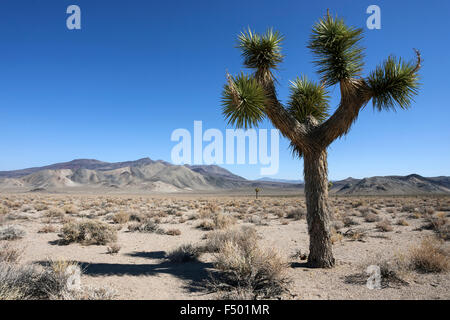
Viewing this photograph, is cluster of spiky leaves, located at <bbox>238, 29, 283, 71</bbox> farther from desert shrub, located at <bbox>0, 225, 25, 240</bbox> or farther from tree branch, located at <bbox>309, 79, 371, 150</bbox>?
A: desert shrub, located at <bbox>0, 225, 25, 240</bbox>

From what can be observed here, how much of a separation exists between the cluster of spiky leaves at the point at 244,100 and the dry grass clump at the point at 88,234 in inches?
244

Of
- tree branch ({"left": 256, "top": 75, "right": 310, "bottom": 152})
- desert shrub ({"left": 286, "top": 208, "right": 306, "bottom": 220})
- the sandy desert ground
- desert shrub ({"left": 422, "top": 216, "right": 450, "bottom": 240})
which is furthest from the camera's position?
desert shrub ({"left": 286, "top": 208, "right": 306, "bottom": 220})

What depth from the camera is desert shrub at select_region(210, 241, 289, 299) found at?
14.7ft

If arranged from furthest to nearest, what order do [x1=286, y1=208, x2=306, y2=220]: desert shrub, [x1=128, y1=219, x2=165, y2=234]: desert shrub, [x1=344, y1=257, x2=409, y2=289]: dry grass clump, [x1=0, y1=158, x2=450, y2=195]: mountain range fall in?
[x1=0, y1=158, x2=450, y2=195]: mountain range → [x1=286, y1=208, x2=306, y2=220]: desert shrub → [x1=128, y1=219, x2=165, y2=234]: desert shrub → [x1=344, y1=257, x2=409, y2=289]: dry grass clump

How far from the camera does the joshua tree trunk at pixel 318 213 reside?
19.8ft

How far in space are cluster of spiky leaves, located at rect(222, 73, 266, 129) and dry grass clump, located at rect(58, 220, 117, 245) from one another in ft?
20.3

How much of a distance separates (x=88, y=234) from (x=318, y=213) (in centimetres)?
775

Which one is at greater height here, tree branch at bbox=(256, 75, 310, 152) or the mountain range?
tree branch at bbox=(256, 75, 310, 152)

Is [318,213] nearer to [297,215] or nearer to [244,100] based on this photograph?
[244,100]

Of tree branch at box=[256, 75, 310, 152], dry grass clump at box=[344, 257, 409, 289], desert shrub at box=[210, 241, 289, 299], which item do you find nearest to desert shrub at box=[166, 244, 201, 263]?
desert shrub at box=[210, 241, 289, 299]

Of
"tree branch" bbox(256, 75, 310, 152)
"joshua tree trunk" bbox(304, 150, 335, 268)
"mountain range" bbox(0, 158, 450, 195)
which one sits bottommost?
"mountain range" bbox(0, 158, 450, 195)

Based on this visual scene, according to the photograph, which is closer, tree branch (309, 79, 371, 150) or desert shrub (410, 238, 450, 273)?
desert shrub (410, 238, 450, 273)

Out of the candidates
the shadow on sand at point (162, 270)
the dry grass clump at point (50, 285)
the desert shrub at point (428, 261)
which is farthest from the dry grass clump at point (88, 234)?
the desert shrub at point (428, 261)
